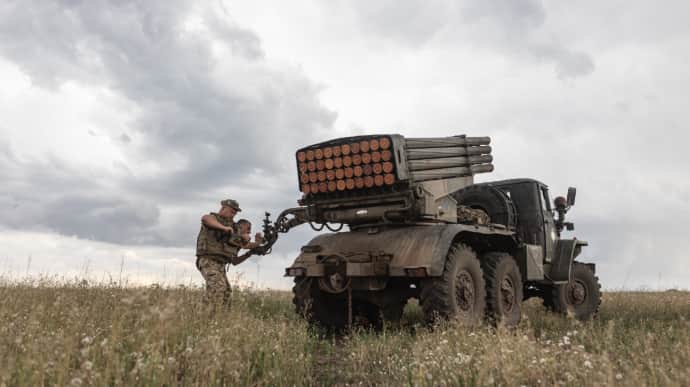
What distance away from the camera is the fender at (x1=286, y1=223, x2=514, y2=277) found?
329 inches

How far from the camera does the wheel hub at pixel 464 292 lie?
28.9 ft

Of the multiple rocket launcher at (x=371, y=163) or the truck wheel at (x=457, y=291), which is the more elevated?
the multiple rocket launcher at (x=371, y=163)

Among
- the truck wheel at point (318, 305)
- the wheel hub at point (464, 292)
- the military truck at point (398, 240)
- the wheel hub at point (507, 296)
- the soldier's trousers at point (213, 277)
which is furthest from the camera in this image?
the wheel hub at point (507, 296)

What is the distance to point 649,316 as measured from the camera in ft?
39.4

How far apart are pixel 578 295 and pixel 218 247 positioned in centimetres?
879

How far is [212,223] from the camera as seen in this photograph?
9656 mm

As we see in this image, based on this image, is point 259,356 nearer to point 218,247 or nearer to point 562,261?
point 218,247

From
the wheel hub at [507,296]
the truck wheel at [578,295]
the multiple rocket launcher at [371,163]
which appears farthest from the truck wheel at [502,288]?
the truck wheel at [578,295]

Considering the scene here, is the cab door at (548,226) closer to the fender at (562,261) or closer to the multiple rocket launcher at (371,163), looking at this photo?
the fender at (562,261)

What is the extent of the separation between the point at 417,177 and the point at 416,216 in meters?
0.65

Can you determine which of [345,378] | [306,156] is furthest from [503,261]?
[345,378]

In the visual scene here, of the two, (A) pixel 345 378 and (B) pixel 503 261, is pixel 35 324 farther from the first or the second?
(B) pixel 503 261

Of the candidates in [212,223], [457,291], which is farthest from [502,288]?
[212,223]

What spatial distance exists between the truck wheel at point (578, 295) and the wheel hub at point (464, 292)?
481 centimetres
